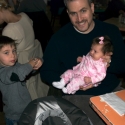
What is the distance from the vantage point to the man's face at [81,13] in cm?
167

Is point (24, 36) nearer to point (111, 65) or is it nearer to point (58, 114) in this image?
point (111, 65)

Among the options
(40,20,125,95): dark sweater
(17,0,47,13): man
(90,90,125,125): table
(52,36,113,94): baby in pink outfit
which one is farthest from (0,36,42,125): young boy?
(17,0,47,13): man

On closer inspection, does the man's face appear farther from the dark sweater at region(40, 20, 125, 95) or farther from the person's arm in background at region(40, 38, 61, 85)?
the person's arm in background at region(40, 38, 61, 85)

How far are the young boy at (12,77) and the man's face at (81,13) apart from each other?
469 mm

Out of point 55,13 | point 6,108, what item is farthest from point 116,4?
point 6,108

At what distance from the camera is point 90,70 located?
169cm

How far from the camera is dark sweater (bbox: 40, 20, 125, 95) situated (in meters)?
1.80

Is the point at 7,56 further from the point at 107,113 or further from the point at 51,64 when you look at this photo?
the point at 107,113

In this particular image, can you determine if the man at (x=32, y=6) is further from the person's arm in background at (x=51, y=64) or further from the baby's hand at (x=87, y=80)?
the baby's hand at (x=87, y=80)

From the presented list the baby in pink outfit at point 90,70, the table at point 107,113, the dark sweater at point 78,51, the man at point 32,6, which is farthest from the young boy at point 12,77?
the man at point 32,6

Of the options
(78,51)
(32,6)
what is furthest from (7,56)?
(32,6)

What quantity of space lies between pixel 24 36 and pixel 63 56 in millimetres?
670

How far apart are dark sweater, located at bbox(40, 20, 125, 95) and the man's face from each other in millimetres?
96

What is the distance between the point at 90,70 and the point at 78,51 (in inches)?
9.0
